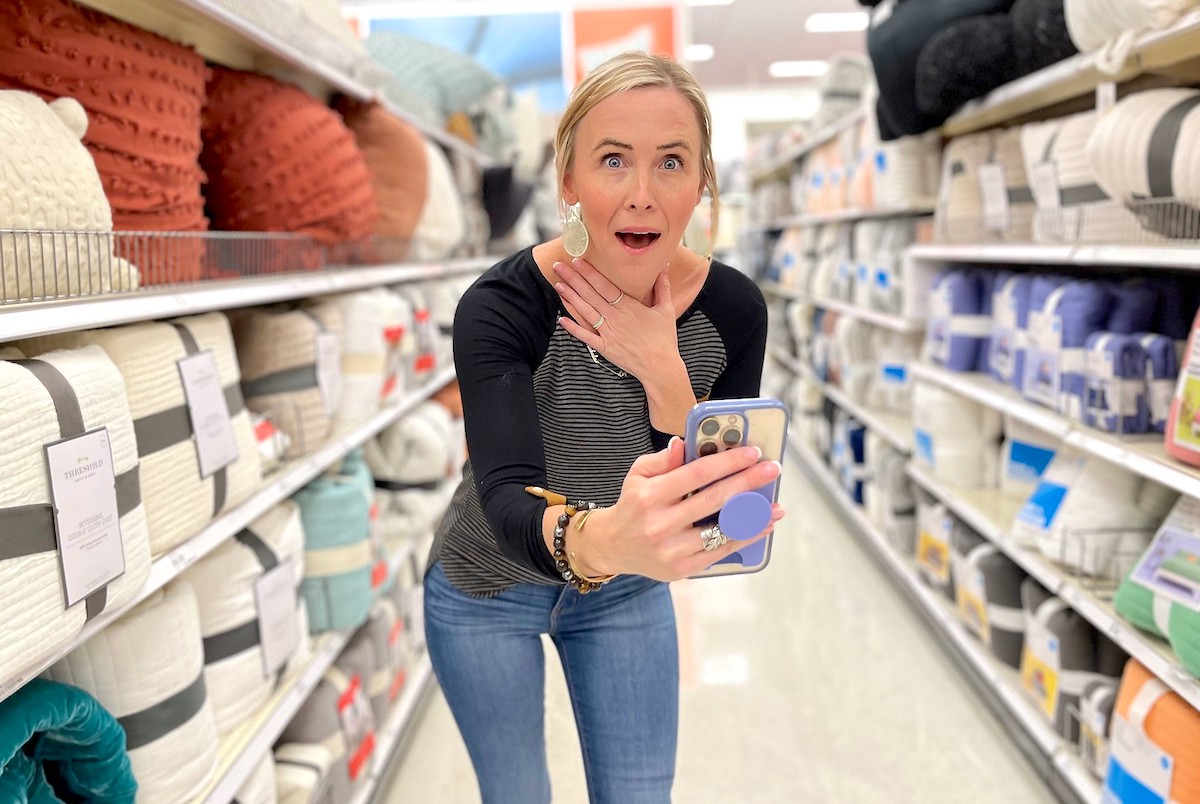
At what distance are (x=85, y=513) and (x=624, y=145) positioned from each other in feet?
2.48

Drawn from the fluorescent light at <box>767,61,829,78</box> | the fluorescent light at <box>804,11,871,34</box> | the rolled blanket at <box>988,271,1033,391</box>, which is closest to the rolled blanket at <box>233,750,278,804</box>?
the rolled blanket at <box>988,271,1033,391</box>

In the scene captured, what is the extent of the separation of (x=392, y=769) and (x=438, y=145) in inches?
85.8

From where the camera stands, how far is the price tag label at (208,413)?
4.92 ft

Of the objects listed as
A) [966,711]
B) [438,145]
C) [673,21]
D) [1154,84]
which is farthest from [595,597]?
[673,21]

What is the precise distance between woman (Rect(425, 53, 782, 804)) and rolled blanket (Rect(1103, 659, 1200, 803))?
978mm

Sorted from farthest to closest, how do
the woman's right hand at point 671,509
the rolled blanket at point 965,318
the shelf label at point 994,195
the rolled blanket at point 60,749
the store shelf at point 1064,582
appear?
the rolled blanket at point 965,318 → the shelf label at point 994,195 → the store shelf at point 1064,582 → the rolled blanket at point 60,749 → the woman's right hand at point 671,509

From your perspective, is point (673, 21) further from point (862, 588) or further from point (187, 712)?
point (187, 712)

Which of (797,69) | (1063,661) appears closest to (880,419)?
(1063,661)

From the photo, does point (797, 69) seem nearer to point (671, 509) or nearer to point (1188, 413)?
point (1188, 413)

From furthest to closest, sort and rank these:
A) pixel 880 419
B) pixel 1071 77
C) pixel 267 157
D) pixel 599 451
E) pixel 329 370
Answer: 1. pixel 880 419
2. pixel 1071 77
3. pixel 329 370
4. pixel 267 157
5. pixel 599 451

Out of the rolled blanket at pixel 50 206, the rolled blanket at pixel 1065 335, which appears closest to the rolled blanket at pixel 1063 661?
the rolled blanket at pixel 1065 335

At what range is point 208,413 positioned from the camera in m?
1.56

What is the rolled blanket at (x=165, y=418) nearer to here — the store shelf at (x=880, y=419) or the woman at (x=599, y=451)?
the woman at (x=599, y=451)

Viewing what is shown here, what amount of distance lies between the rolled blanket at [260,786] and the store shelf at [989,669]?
1.65m
